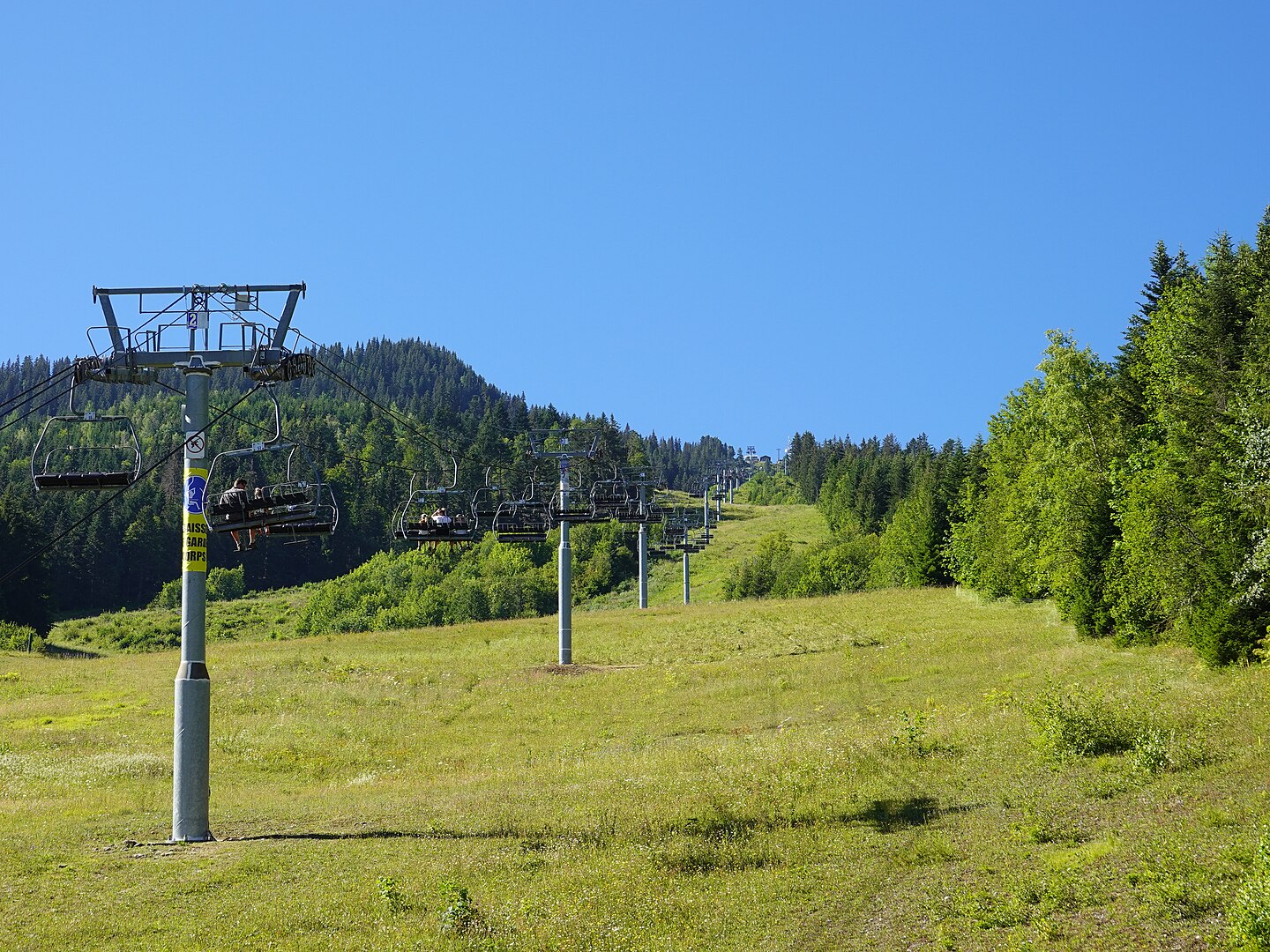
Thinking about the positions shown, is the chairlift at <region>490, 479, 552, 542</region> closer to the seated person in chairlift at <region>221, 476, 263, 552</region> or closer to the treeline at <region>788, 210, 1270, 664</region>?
the seated person in chairlift at <region>221, 476, 263, 552</region>

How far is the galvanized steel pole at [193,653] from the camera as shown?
19703mm

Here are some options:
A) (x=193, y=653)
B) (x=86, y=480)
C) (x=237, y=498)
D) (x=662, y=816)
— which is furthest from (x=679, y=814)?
(x=86, y=480)

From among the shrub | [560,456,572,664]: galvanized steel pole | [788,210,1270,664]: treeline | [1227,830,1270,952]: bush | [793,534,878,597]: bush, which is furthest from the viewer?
[793,534,878,597]: bush

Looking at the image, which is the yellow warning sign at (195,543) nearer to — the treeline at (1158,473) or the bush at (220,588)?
the treeline at (1158,473)

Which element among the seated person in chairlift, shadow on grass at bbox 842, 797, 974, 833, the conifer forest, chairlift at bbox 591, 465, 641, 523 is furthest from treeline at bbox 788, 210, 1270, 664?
the seated person in chairlift

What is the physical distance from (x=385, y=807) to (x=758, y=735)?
11.0 m

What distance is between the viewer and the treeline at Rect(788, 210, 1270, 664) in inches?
1136

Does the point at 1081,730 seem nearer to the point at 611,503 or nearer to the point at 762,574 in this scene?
the point at 611,503

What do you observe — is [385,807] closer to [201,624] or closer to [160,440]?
[201,624]

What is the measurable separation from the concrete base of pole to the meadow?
49 centimetres

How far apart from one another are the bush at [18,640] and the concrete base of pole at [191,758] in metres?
58.2

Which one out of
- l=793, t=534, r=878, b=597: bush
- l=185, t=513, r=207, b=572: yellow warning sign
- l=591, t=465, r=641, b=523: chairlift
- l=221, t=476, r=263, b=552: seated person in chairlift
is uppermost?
l=591, t=465, r=641, b=523: chairlift

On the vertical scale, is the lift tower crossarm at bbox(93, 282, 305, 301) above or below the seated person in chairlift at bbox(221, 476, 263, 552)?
above

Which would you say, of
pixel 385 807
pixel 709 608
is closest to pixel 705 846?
pixel 385 807
